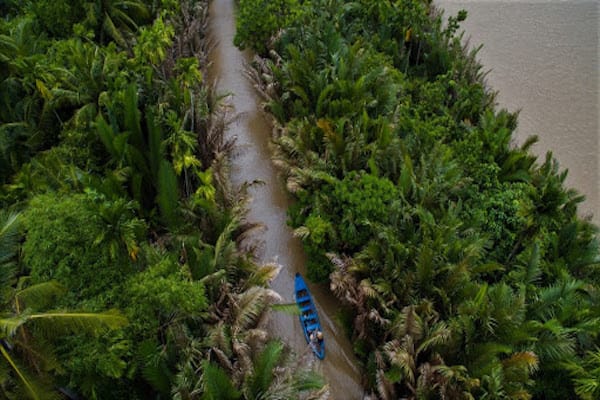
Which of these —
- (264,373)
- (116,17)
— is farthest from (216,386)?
(116,17)

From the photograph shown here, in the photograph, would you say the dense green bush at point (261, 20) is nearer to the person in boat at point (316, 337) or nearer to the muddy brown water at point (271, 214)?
the muddy brown water at point (271, 214)

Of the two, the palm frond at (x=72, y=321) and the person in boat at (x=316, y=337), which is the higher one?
the palm frond at (x=72, y=321)

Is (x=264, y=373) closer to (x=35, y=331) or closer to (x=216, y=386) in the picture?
(x=216, y=386)

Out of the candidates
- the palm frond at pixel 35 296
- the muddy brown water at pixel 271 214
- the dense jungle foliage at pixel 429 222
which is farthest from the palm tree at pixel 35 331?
the dense jungle foliage at pixel 429 222

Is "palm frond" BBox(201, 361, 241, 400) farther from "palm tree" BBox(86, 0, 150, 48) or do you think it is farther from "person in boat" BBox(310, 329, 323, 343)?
"palm tree" BBox(86, 0, 150, 48)

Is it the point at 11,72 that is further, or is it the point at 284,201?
the point at 11,72

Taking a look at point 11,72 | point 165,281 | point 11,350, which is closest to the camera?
point 11,350

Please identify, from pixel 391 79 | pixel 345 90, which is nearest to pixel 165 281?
pixel 345 90

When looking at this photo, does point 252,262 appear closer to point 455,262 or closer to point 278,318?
point 278,318

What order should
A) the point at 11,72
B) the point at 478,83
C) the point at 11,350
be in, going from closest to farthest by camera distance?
1. the point at 11,350
2. the point at 11,72
3. the point at 478,83
